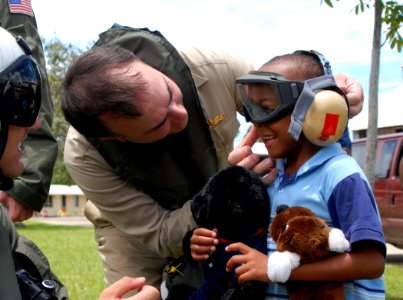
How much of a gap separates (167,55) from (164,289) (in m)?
1.13

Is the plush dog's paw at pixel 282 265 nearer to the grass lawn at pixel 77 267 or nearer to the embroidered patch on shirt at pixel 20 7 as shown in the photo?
the embroidered patch on shirt at pixel 20 7

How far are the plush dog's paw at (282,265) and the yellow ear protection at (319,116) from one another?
0.46 metres

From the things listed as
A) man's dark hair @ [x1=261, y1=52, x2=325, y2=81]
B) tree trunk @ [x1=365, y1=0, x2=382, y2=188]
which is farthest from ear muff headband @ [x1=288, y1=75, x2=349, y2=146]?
tree trunk @ [x1=365, y1=0, x2=382, y2=188]

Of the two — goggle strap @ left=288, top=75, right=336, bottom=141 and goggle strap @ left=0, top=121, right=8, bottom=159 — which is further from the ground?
goggle strap @ left=0, top=121, right=8, bottom=159

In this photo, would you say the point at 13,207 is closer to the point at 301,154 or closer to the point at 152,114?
the point at 152,114

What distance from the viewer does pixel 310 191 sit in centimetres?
263

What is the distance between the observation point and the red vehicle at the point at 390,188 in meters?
10.9

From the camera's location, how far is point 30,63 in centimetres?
230

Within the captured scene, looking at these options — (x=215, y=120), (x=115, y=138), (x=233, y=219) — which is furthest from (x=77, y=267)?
(x=233, y=219)

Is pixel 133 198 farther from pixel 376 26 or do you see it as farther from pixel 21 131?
pixel 376 26

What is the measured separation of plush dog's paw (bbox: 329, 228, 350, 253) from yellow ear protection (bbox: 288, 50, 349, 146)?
387 mm

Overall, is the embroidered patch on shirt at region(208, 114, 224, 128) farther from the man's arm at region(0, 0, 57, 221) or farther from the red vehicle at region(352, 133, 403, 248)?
the red vehicle at region(352, 133, 403, 248)

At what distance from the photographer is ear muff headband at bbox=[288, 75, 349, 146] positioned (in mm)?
2611

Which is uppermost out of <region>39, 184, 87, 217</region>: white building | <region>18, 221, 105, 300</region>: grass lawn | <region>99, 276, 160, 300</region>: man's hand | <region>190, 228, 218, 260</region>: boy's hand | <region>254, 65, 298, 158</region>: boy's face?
<region>254, 65, 298, 158</region>: boy's face
